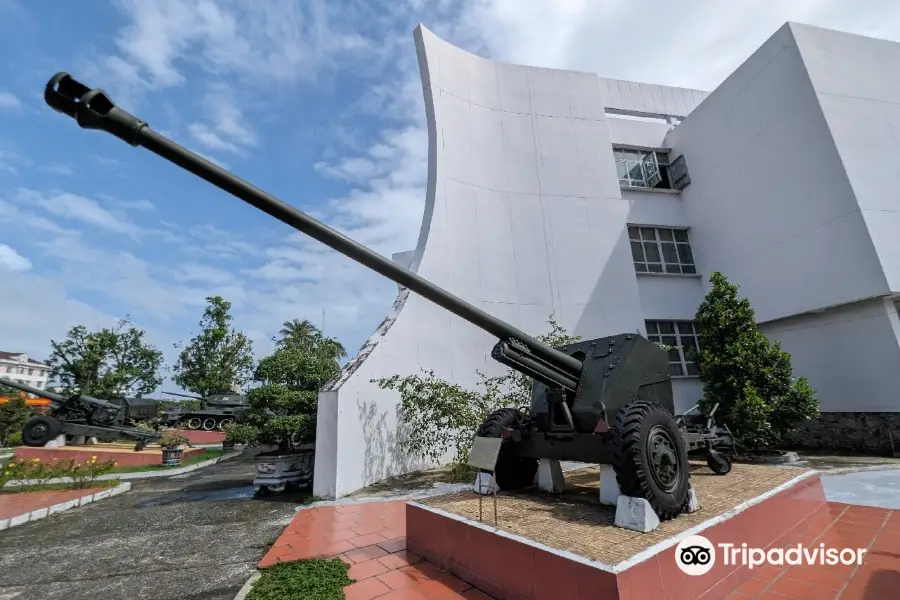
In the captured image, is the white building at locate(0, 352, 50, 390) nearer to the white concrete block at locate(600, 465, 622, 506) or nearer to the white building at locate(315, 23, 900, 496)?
the white building at locate(315, 23, 900, 496)

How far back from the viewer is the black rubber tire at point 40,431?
1360 cm

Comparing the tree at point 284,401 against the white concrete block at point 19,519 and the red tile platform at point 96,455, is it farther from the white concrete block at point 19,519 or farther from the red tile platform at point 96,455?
the red tile platform at point 96,455

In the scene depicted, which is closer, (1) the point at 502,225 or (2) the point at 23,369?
(1) the point at 502,225

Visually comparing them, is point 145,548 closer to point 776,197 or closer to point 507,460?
point 507,460

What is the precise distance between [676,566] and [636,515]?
49cm

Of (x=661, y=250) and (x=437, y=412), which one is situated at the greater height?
(x=661, y=250)

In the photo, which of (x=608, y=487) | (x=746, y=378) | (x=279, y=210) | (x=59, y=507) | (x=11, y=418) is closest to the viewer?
(x=279, y=210)

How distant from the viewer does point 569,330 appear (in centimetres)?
1159

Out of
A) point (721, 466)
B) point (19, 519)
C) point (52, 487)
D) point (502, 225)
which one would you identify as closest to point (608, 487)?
point (721, 466)

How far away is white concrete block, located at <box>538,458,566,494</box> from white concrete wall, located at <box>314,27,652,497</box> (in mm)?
3918

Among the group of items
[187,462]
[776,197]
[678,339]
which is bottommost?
[187,462]

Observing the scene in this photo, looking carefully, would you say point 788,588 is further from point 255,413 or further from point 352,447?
point 255,413

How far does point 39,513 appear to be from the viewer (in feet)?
22.6

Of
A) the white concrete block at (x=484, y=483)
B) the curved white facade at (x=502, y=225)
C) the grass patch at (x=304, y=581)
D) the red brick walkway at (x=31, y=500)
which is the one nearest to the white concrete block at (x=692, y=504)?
the white concrete block at (x=484, y=483)
